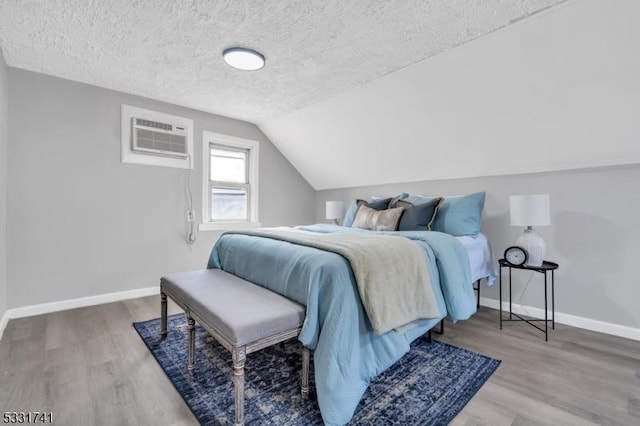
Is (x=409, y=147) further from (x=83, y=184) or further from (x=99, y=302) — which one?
(x=99, y=302)

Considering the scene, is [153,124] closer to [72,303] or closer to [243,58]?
[243,58]

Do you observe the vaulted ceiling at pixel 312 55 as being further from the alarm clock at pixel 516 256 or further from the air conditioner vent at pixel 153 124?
the alarm clock at pixel 516 256

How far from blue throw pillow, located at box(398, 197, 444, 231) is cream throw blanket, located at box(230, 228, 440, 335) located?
0.87 meters

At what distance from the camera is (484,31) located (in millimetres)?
2002

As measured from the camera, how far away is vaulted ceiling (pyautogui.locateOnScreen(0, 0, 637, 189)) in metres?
1.84

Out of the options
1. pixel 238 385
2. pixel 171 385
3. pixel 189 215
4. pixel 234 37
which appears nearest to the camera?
pixel 238 385

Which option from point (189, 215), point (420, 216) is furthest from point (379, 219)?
point (189, 215)

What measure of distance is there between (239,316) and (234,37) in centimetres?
197

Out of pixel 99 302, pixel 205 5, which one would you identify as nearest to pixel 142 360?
pixel 99 302

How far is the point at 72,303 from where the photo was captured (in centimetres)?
285

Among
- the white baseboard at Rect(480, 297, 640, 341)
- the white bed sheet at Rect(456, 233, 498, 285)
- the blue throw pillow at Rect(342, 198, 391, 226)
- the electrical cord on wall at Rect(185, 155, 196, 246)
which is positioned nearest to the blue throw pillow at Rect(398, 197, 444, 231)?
the white bed sheet at Rect(456, 233, 498, 285)

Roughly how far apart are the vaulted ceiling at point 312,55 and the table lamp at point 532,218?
61 centimetres

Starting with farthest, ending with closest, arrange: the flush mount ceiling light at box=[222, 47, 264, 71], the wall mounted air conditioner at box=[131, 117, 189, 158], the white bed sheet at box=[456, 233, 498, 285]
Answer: the wall mounted air conditioner at box=[131, 117, 189, 158] → the white bed sheet at box=[456, 233, 498, 285] → the flush mount ceiling light at box=[222, 47, 264, 71]

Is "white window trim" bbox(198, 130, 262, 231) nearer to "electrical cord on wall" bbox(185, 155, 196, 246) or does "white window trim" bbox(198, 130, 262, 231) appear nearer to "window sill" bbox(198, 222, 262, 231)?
"window sill" bbox(198, 222, 262, 231)
